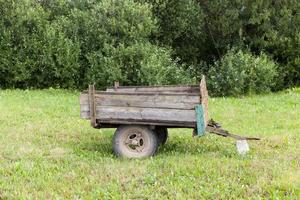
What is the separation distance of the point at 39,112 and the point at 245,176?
7878mm

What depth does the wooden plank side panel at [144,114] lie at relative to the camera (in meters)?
9.24

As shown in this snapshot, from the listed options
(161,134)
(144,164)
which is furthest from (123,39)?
(144,164)

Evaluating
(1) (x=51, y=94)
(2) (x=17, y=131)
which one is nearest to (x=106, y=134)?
(2) (x=17, y=131)

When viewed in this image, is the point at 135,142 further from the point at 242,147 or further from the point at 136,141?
the point at 242,147

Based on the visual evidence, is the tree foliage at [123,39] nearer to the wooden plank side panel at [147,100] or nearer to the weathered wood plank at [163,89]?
the weathered wood plank at [163,89]

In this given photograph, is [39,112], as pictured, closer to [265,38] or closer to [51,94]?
[51,94]

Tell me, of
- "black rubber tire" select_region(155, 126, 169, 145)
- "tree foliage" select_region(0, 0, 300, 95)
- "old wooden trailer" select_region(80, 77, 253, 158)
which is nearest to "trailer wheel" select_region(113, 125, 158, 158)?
"old wooden trailer" select_region(80, 77, 253, 158)

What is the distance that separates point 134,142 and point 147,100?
30.4 inches

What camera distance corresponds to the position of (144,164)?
28.8 feet

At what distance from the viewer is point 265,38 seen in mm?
22078

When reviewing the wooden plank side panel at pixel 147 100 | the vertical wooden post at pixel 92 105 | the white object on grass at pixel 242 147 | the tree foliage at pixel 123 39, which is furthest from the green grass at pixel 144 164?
the tree foliage at pixel 123 39

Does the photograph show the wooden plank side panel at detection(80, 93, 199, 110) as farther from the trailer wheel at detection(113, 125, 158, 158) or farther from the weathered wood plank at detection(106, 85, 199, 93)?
the weathered wood plank at detection(106, 85, 199, 93)

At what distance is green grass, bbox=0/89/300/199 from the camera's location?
7441mm

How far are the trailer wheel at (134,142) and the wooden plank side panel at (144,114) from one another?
8.9 inches
